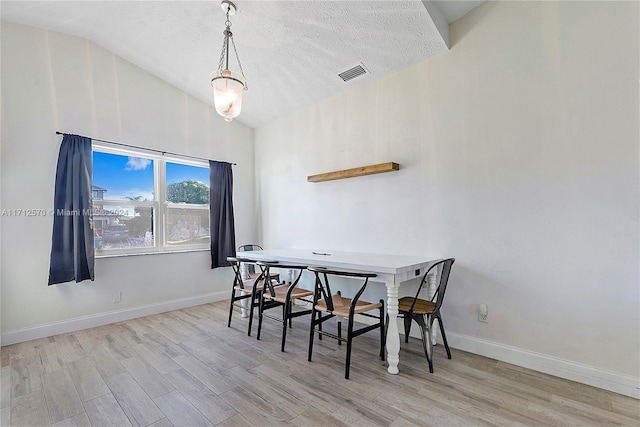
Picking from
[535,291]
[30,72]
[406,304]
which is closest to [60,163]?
[30,72]

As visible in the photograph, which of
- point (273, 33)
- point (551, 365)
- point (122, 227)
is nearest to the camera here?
point (551, 365)

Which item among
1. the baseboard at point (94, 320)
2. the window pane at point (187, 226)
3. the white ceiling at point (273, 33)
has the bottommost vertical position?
the baseboard at point (94, 320)

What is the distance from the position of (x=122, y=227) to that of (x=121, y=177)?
622 mm

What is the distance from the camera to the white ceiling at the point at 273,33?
250cm

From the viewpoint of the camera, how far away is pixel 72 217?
311 cm

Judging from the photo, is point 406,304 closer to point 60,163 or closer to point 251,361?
point 251,361

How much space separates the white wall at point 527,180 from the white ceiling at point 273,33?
0.30 metres

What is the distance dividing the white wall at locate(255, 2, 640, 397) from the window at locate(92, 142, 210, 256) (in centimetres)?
252

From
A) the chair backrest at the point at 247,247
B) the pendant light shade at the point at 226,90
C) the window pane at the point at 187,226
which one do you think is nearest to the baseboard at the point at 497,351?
the window pane at the point at 187,226

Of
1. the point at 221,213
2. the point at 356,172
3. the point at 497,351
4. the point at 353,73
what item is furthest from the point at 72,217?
the point at 497,351

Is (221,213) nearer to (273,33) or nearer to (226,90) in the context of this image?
(226,90)

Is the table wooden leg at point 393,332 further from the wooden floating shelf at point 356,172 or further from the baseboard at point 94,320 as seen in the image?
the baseboard at point 94,320

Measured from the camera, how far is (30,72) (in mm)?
2953

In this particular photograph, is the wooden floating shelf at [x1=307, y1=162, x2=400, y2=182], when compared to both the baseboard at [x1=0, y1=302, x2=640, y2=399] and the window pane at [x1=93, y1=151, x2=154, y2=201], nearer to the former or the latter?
the baseboard at [x1=0, y1=302, x2=640, y2=399]
